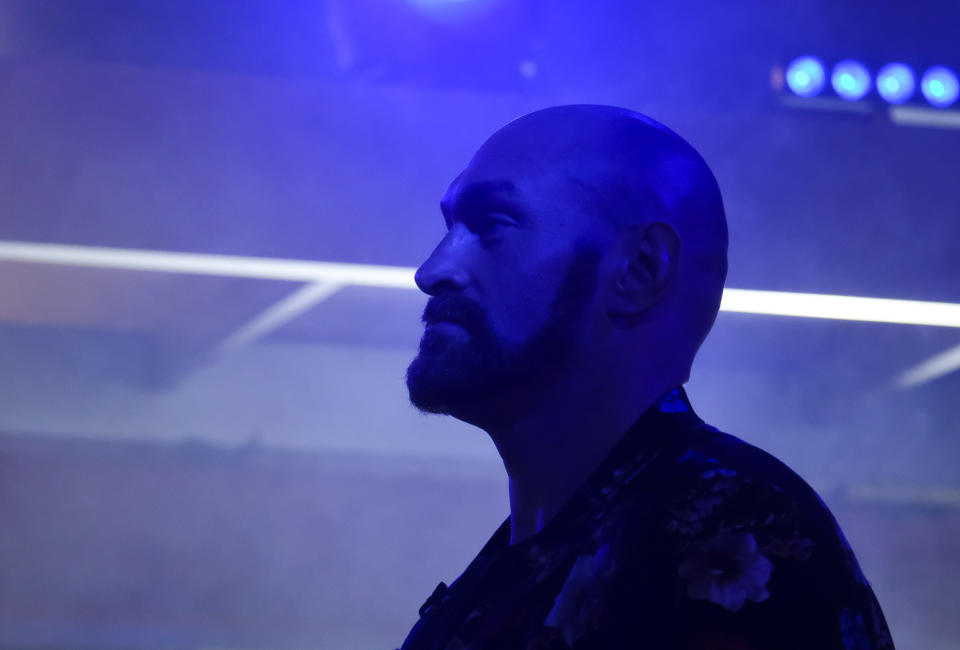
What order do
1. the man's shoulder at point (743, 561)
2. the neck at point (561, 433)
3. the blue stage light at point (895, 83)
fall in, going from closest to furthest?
the man's shoulder at point (743, 561) < the neck at point (561, 433) < the blue stage light at point (895, 83)

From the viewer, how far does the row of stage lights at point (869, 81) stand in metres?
2.69

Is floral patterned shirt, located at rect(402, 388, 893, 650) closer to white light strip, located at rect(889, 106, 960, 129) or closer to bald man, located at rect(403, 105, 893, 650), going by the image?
bald man, located at rect(403, 105, 893, 650)

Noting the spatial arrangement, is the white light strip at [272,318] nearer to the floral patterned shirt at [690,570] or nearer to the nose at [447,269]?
the nose at [447,269]

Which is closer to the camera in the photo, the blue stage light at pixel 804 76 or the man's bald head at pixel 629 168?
the man's bald head at pixel 629 168

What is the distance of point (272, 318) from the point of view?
294cm

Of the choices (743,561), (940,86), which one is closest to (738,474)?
(743,561)

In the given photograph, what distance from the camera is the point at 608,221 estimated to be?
952mm

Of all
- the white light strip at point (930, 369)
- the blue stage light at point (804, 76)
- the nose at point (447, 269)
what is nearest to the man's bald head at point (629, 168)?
the nose at point (447, 269)

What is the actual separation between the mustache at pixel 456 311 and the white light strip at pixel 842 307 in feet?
7.20

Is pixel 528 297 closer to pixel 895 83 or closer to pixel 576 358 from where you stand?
pixel 576 358

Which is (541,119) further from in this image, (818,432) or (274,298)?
(818,432)

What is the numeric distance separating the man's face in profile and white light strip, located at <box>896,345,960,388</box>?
2.44 metres

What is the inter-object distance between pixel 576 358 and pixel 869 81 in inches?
86.8

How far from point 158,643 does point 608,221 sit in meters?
2.32
